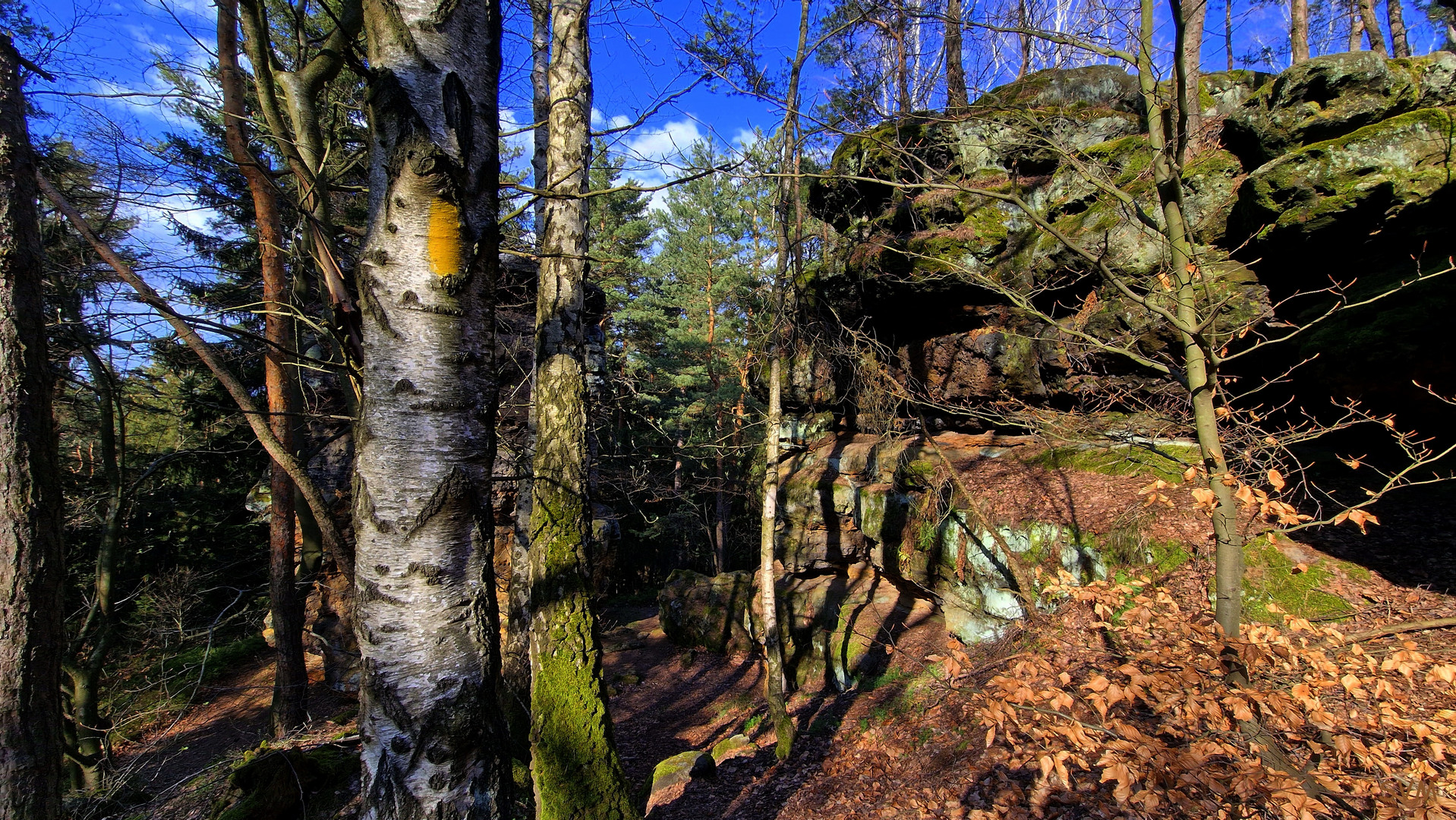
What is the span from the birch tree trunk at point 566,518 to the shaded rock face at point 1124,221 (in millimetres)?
2578

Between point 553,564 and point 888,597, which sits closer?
point 553,564

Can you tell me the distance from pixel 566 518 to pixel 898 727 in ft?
18.0

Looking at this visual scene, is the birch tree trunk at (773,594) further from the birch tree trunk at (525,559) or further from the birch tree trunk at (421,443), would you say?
the birch tree trunk at (421,443)

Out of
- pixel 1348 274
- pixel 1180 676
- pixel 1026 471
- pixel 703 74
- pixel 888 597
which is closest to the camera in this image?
pixel 1180 676

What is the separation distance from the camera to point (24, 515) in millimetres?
3029

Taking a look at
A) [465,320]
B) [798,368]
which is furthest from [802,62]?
[465,320]

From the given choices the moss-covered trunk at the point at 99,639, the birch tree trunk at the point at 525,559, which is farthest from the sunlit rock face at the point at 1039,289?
the moss-covered trunk at the point at 99,639

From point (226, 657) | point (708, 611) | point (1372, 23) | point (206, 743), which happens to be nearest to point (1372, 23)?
point (1372, 23)

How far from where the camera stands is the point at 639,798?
18.9 ft

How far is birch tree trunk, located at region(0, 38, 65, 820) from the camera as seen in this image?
2924 millimetres

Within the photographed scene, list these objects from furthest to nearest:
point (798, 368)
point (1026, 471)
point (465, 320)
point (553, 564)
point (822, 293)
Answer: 1. point (798, 368)
2. point (822, 293)
3. point (1026, 471)
4. point (553, 564)
5. point (465, 320)

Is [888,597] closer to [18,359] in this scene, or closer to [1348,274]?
[1348,274]

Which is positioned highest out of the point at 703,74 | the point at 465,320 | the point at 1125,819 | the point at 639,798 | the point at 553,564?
Answer: the point at 703,74

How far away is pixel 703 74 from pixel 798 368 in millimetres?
10216
